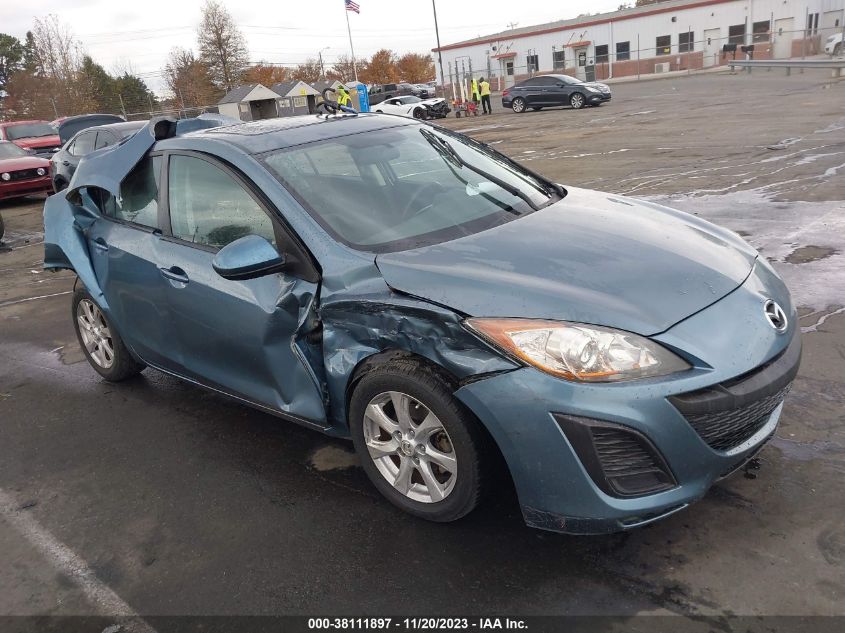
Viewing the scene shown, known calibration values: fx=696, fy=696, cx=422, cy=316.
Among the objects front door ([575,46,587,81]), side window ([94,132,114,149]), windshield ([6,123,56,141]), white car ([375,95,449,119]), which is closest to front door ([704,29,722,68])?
front door ([575,46,587,81])

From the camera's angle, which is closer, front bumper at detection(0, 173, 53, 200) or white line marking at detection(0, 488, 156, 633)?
white line marking at detection(0, 488, 156, 633)

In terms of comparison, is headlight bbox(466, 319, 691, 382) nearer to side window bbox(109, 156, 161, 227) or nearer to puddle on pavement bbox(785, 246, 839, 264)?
side window bbox(109, 156, 161, 227)

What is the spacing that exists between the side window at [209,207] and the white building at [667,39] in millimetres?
48374

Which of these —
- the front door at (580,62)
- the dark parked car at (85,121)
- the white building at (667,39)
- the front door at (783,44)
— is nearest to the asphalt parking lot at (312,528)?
the dark parked car at (85,121)

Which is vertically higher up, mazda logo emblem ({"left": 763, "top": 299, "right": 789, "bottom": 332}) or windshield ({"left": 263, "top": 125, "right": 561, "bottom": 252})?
windshield ({"left": 263, "top": 125, "right": 561, "bottom": 252})

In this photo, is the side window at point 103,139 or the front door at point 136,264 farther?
the side window at point 103,139

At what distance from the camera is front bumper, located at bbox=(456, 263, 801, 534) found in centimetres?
235

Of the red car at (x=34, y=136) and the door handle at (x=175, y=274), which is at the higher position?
the red car at (x=34, y=136)

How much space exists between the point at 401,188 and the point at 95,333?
2.70m

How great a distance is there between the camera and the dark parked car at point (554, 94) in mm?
27625

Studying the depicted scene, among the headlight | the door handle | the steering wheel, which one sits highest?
the steering wheel

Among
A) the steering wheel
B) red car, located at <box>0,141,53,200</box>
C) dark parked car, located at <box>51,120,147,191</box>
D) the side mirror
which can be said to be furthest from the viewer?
red car, located at <box>0,141,53,200</box>

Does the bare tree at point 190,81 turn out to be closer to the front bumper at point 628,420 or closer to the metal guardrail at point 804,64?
the metal guardrail at point 804,64

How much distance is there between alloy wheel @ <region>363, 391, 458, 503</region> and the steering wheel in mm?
944
